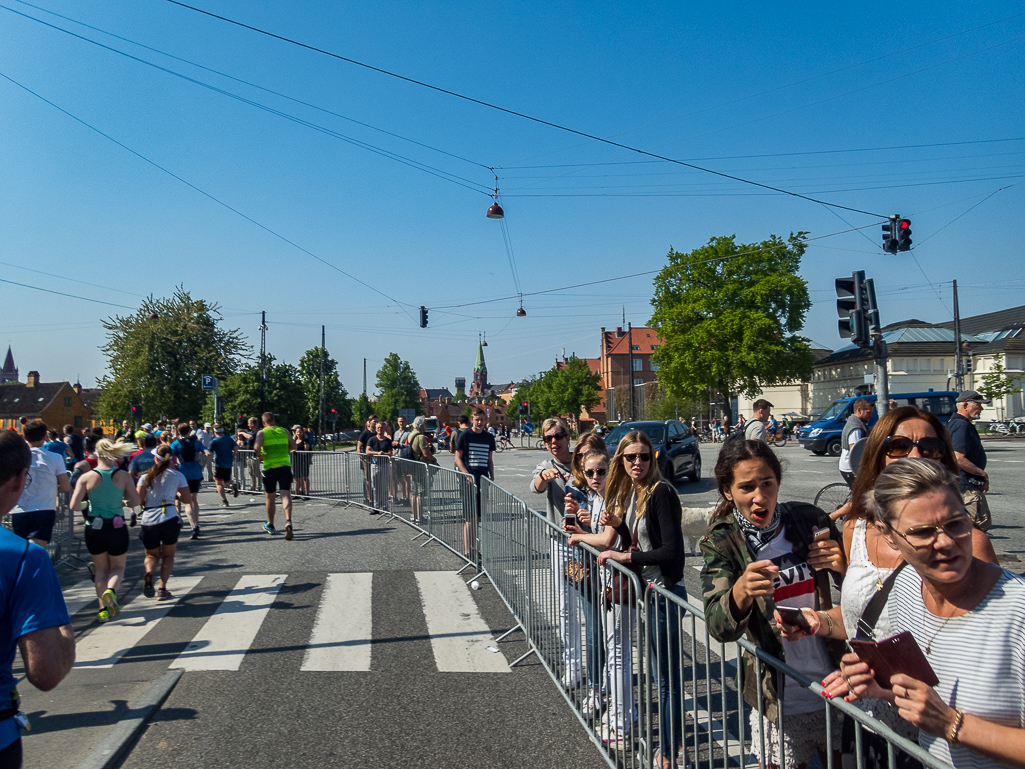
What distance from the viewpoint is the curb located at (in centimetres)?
383

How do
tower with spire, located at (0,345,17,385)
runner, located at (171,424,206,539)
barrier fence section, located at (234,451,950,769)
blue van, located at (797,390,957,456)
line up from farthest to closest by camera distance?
tower with spire, located at (0,345,17,385) < blue van, located at (797,390,957,456) < runner, located at (171,424,206,539) < barrier fence section, located at (234,451,950,769)

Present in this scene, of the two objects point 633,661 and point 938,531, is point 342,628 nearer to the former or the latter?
point 633,661

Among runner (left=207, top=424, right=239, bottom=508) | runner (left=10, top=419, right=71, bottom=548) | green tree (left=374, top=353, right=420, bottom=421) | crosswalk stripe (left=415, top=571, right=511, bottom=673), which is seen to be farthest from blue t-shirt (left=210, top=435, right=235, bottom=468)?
green tree (left=374, top=353, right=420, bottom=421)

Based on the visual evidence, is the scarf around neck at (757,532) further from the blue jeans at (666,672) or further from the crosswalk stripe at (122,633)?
the crosswalk stripe at (122,633)

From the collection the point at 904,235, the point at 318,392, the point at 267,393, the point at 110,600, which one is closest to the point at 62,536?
the point at 110,600

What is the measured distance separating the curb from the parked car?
12526mm

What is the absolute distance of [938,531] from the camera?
1970 millimetres

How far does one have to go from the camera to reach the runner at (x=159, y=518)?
24.3 feet

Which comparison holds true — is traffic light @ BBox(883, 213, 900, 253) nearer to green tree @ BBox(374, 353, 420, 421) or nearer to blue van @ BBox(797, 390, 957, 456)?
blue van @ BBox(797, 390, 957, 456)

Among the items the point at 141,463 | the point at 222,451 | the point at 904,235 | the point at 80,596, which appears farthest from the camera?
the point at 222,451

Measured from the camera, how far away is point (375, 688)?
16.3 feet

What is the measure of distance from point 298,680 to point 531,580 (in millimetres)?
1787

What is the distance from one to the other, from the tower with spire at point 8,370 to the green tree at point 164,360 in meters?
131

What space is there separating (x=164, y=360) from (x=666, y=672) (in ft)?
160
